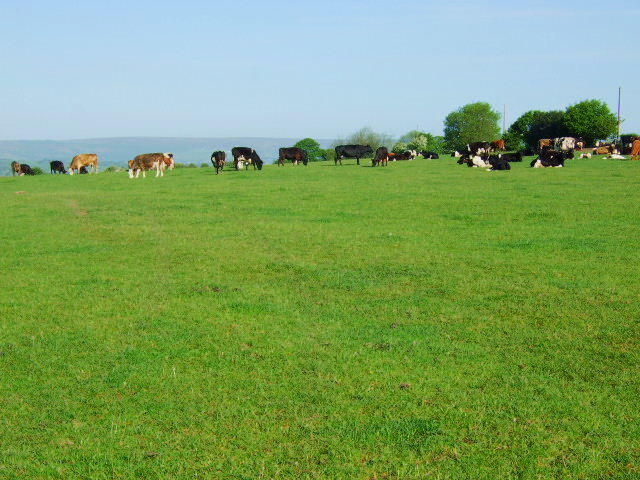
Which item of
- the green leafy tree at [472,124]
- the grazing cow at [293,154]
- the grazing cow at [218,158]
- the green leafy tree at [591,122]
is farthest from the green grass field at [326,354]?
the green leafy tree at [472,124]

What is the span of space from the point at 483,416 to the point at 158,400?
3.06 metres

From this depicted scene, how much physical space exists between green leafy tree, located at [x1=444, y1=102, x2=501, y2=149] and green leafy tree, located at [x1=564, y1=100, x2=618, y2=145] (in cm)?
4867

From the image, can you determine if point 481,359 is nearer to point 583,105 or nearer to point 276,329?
point 276,329

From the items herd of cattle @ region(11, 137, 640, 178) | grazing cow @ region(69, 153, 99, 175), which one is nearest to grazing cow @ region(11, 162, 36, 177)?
herd of cattle @ region(11, 137, 640, 178)

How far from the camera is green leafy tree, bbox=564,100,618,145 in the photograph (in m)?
85.4

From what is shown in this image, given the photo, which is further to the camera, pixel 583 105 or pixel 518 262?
pixel 583 105

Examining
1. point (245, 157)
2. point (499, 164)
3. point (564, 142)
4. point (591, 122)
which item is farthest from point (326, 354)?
point (591, 122)

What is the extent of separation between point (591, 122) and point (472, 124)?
5645cm

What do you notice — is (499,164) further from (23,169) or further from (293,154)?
(23,169)

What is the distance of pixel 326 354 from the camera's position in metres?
7.07

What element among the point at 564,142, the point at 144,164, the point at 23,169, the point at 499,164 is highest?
the point at 564,142

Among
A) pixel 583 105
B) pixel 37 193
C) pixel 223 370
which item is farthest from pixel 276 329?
pixel 583 105

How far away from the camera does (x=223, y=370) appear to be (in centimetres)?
671

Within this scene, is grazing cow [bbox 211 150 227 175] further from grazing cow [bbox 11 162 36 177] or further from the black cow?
grazing cow [bbox 11 162 36 177]
